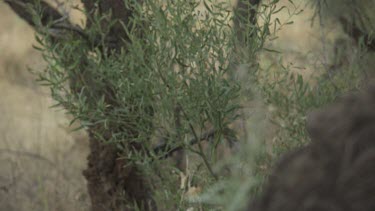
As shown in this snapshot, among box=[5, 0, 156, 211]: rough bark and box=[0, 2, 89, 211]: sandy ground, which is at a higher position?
box=[0, 2, 89, 211]: sandy ground

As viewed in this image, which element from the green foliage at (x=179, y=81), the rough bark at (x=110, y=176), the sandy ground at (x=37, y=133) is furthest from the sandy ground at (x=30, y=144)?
the green foliage at (x=179, y=81)

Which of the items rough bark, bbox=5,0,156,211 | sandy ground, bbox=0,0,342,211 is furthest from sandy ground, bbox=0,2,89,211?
rough bark, bbox=5,0,156,211

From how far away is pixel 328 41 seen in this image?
6.11 m

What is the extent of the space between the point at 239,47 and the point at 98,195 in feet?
5.05

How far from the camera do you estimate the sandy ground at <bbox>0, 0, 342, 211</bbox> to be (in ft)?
19.1

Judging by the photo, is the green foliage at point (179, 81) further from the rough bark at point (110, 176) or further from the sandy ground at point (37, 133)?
the sandy ground at point (37, 133)

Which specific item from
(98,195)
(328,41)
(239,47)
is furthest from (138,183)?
(328,41)

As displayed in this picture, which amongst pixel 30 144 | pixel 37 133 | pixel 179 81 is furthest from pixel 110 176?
pixel 30 144

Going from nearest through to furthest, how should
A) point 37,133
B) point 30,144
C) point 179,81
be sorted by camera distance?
point 179,81 → point 37,133 → point 30,144

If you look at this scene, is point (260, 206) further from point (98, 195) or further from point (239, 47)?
point (98, 195)

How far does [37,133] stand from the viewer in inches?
285

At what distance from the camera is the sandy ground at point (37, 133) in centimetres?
582

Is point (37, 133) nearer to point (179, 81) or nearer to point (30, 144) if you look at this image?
point (30, 144)

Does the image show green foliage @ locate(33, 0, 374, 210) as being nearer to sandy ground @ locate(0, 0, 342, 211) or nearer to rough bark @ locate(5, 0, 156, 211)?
rough bark @ locate(5, 0, 156, 211)
